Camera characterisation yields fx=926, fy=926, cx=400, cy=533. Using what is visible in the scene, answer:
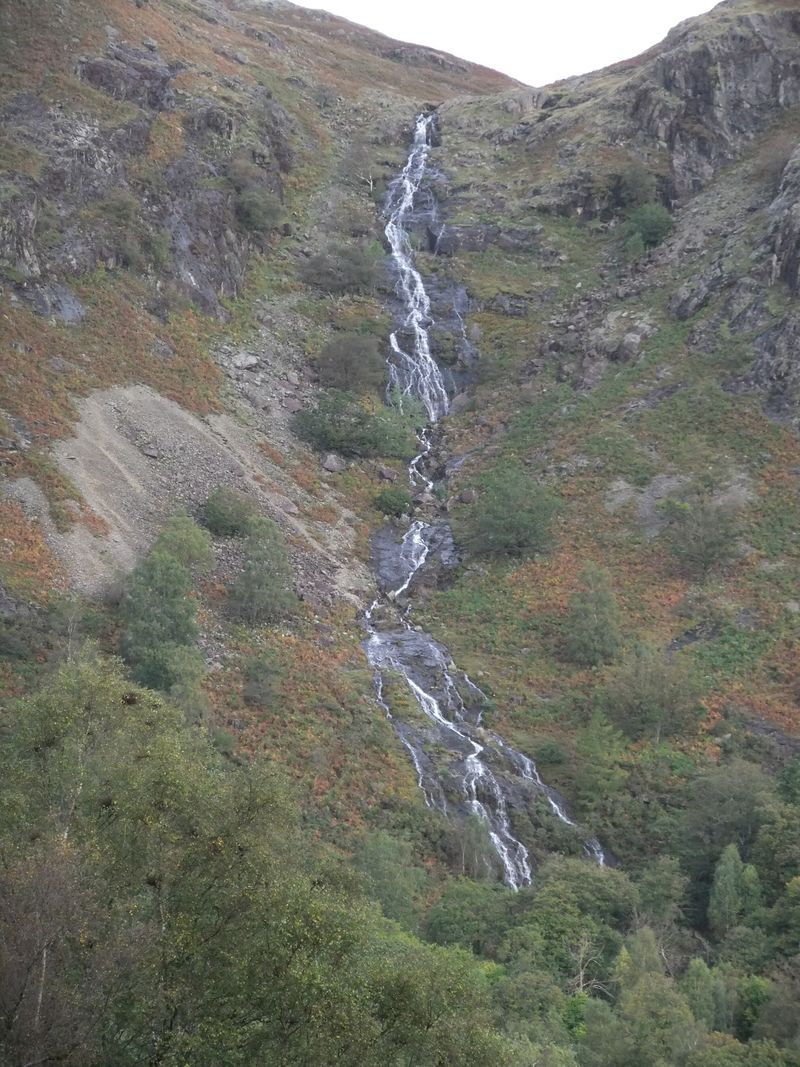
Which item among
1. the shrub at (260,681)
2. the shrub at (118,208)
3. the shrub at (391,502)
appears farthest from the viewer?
the shrub at (118,208)

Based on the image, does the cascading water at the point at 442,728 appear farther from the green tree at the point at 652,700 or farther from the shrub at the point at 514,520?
the green tree at the point at 652,700

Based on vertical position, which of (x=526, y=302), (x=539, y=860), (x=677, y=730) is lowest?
(x=539, y=860)

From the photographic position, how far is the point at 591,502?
4688cm

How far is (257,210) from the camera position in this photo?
6078 cm

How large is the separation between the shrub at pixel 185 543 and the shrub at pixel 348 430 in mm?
15597

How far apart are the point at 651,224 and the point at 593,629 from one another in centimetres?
3644

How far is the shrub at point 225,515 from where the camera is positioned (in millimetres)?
39469

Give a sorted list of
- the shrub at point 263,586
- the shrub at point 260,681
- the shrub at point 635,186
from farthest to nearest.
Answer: the shrub at point 635,186 → the shrub at point 263,586 → the shrub at point 260,681

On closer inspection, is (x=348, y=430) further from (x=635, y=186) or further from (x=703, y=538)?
(x=635, y=186)

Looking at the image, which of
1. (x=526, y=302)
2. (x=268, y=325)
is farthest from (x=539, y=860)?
(x=526, y=302)

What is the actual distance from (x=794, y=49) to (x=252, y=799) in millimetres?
72172

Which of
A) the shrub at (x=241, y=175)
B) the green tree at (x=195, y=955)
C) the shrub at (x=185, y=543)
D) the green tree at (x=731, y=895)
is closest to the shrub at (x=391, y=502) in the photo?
the shrub at (x=185, y=543)

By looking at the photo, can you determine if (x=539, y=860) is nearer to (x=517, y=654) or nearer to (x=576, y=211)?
(x=517, y=654)

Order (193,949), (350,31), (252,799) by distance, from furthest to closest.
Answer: (350,31) → (252,799) → (193,949)
